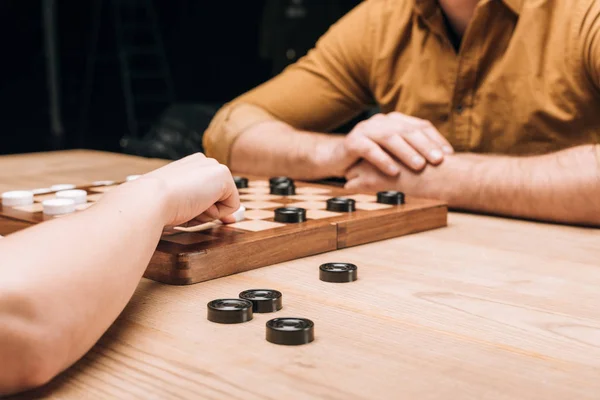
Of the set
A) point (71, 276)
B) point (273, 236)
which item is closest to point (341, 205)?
point (273, 236)

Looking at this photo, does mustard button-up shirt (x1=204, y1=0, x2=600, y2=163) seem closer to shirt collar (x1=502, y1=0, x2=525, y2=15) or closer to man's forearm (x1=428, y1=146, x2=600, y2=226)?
shirt collar (x1=502, y1=0, x2=525, y2=15)

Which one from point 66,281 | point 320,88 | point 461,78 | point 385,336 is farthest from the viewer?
point 320,88

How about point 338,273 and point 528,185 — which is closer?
point 338,273

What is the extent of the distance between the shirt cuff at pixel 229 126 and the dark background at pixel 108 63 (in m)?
4.27

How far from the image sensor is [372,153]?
1.70 meters

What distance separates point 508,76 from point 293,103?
0.66 metres

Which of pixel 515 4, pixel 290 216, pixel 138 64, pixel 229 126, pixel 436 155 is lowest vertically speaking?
pixel 290 216

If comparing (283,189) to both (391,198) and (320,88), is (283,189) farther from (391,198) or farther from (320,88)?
(320,88)

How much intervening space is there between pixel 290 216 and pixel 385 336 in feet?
1.43

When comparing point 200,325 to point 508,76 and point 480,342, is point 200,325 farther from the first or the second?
point 508,76

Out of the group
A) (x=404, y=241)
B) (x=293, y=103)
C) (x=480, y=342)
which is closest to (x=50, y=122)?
(x=293, y=103)

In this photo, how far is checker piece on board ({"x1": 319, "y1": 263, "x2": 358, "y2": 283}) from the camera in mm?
1000

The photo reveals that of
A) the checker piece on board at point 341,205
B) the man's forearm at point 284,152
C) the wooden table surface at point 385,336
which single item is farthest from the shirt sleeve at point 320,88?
the wooden table surface at point 385,336

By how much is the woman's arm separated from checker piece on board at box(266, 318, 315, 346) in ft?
0.56
